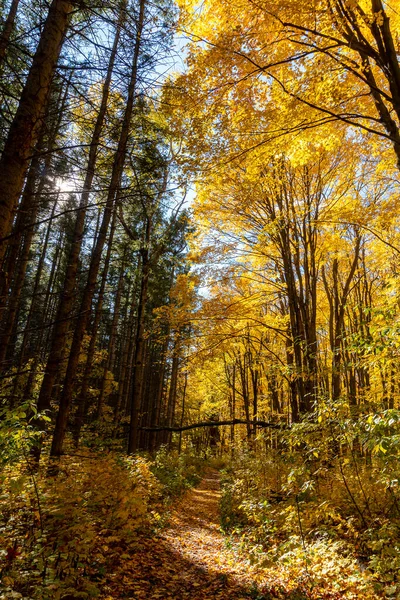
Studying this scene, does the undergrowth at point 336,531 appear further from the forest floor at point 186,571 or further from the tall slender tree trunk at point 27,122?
the tall slender tree trunk at point 27,122

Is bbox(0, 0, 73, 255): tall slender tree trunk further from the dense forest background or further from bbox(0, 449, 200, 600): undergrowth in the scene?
bbox(0, 449, 200, 600): undergrowth

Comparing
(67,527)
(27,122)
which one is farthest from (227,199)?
(67,527)

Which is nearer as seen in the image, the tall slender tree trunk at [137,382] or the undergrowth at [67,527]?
the undergrowth at [67,527]

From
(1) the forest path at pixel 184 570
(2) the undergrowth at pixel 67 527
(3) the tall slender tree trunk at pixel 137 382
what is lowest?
(1) the forest path at pixel 184 570

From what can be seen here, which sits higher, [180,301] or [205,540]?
[180,301]

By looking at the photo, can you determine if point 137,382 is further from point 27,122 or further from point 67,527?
point 27,122

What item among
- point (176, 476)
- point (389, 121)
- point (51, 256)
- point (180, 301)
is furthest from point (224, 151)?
point (51, 256)

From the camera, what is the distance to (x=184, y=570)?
511 cm

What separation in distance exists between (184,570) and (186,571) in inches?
1.6

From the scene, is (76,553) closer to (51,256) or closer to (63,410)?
(63,410)

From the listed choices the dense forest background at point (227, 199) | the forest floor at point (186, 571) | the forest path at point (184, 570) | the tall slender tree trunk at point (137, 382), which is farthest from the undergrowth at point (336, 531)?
the tall slender tree trunk at point (137, 382)

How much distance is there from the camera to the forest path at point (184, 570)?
→ 13.8 ft

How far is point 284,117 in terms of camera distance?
4.85 m

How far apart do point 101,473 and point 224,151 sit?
6.54 metres
